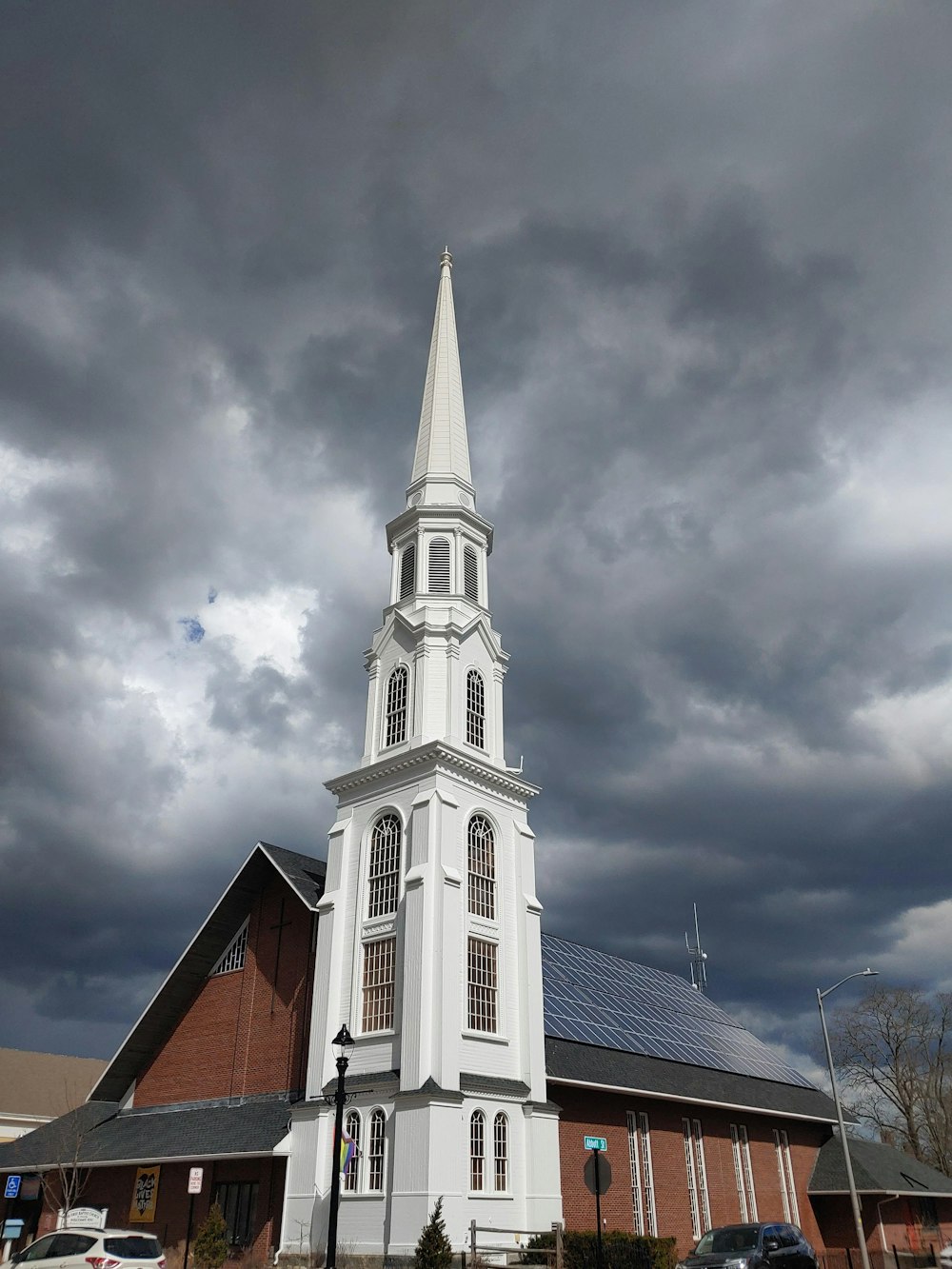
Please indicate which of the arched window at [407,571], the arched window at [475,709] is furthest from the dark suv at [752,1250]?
the arched window at [407,571]

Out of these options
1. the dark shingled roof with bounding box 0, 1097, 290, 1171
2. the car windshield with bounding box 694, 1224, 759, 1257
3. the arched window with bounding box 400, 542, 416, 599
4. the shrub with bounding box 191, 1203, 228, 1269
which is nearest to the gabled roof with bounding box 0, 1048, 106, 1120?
the dark shingled roof with bounding box 0, 1097, 290, 1171

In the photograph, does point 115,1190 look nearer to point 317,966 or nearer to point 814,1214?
point 317,966

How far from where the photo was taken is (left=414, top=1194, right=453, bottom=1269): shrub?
23.5 metres

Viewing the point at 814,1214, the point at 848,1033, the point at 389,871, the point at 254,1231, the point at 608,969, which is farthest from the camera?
the point at 848,1033

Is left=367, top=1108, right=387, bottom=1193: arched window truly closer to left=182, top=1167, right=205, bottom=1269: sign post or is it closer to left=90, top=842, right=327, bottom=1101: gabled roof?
left=182, top=1167, right=205, bottom=1269: sign post

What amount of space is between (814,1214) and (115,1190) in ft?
96.7

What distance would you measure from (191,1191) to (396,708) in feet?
52.0

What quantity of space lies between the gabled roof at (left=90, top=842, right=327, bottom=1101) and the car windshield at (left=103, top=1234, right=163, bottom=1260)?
623 inches

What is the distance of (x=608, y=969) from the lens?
160 ft

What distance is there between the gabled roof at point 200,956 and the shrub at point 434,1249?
13520 mm

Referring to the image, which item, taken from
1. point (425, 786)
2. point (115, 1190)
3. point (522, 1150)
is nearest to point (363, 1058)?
point (522, 1150)

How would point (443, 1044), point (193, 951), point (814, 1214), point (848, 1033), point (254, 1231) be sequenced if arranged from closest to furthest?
point (443, 1044), point (254, 1231), point (193, 951), point (814, 1214), point (848, 1033)

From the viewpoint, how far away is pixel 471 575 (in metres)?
38.9

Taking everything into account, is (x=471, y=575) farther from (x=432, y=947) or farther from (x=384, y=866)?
(x=432, y=947)
